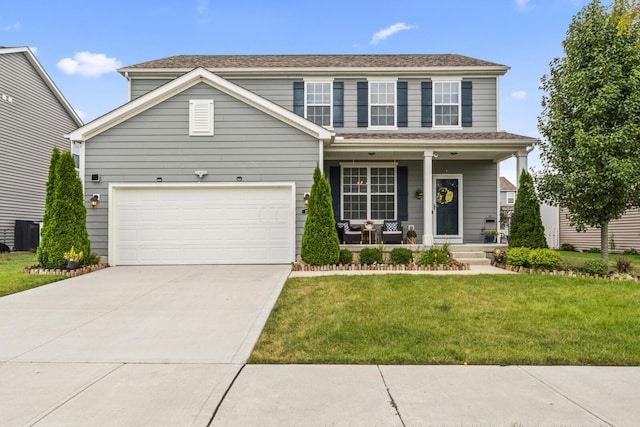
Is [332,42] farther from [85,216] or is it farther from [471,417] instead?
[471,417]

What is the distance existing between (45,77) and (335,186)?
47.9ft

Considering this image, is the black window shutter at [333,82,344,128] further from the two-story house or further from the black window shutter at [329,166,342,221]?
the two-story house

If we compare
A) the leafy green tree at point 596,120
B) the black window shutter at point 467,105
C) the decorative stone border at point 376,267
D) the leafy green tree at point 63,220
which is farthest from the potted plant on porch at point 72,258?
the black window shutter at point 467,105

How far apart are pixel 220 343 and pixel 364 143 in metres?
8.08

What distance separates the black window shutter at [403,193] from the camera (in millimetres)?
13141

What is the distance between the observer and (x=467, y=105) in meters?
13.2

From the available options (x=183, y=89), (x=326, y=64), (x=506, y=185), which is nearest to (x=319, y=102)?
(x=326, y=64)

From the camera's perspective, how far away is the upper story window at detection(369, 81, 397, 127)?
43.4ft

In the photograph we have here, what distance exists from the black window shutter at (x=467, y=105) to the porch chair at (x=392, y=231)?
3996mm

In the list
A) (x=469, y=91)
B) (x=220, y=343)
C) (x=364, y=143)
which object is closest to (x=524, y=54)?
(x=469, y=91)

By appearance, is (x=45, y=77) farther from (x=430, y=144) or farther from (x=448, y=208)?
(x=448, y=208)

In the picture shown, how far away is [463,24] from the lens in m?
13.7

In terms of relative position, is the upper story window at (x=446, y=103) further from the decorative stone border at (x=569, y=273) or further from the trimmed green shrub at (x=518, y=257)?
the decorative stone border at (x=569, y=273)

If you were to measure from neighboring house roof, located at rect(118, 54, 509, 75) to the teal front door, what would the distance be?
11.8 feet
